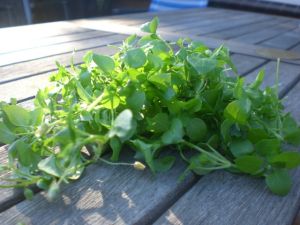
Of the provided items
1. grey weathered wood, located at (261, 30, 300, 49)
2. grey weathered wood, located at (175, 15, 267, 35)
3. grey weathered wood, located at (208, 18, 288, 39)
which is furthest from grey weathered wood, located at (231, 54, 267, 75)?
grey weathered wood, located at (175, 15, 267, 35)

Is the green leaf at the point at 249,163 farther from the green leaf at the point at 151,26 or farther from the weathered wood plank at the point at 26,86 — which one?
the weathered wood plank at the point at 26,86

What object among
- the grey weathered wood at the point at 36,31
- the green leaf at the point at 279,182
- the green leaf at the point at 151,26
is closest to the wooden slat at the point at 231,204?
the green leaf at the point at 279,182

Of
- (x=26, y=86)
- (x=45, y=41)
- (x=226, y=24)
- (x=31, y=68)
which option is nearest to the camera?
(x=26, y=86)

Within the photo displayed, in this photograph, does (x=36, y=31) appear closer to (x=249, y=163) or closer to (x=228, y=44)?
(x=228, y=44)

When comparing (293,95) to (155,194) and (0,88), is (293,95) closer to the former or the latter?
(155,194)

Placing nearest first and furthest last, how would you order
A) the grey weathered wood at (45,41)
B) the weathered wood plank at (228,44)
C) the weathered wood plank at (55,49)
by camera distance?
the weathered wood plank at (55,49) < the grey weathered wood at (45,41) < the weathered wood plank at (228,44)

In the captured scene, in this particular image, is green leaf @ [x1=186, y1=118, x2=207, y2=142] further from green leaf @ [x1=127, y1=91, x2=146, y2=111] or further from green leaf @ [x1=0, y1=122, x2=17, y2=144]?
green leaf @ [x1=0, y1=122, x2=17, y2=144]

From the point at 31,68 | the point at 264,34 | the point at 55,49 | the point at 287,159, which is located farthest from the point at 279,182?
the point at 264,34
